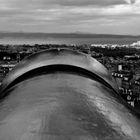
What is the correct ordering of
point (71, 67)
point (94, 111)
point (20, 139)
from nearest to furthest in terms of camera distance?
point (20, 139)
point (94, 111)
point (71, 67)

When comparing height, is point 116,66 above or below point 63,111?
below

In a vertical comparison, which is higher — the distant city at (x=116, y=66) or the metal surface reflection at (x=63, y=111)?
the metal surface reflection at (x=63, y=111)

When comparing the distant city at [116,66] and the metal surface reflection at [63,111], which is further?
the distant city at [116,66]

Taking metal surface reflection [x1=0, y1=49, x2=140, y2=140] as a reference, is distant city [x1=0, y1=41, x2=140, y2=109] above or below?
below

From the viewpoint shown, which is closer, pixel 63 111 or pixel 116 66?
pixel 63 111

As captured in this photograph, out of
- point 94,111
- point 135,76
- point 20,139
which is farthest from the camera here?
point 135,76

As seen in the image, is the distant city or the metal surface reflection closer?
the metal surface reflection

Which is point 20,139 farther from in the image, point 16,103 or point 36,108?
point 16,103

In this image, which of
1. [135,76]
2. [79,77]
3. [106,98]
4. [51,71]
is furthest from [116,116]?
[135,76]
